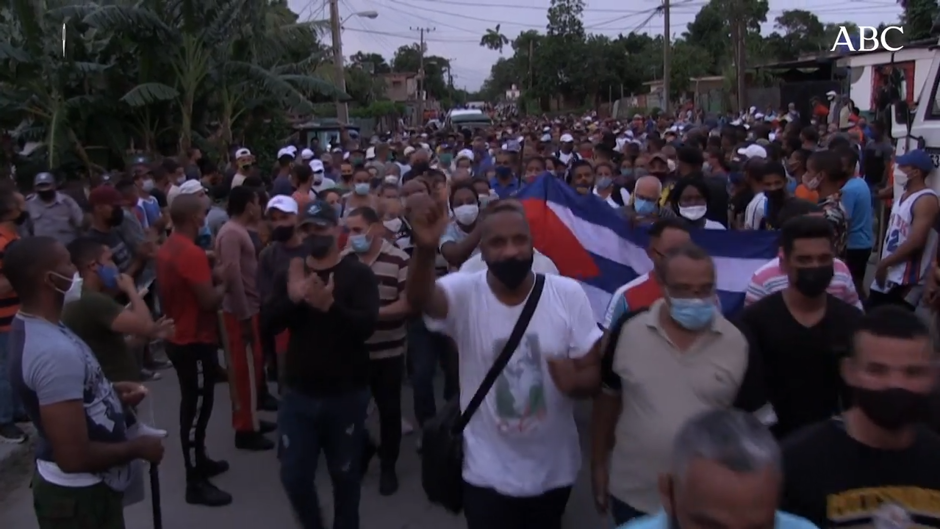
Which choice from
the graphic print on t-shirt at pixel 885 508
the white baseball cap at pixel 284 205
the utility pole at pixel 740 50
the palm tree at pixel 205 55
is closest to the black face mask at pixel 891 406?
the graphic print on t-shirt at pixel 885 508

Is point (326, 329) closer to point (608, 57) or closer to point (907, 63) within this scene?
point (907, 63)

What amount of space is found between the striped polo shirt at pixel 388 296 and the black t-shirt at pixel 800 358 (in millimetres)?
2878

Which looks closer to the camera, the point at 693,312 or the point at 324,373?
the point at 693,312

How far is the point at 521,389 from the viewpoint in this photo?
3635mm

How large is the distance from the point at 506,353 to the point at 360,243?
274 centimetres

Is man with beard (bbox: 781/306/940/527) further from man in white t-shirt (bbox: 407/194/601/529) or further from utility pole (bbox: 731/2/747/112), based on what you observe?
utility pole (bbox: 731/2/747/112)

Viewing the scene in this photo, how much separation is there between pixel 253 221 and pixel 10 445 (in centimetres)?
252

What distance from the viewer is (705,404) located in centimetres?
338

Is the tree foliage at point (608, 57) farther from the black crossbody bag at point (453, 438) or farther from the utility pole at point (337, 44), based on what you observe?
the black crossbody bag at point (453, 438)

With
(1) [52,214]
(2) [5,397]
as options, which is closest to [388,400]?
(2) [5,397]

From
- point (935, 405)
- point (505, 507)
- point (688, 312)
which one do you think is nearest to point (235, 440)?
point (505, 507)

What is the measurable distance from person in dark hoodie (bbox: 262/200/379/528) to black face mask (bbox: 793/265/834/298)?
207 cm

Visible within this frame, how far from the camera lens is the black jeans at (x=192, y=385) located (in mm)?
6145

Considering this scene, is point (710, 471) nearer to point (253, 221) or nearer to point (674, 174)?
point (253, 221)
